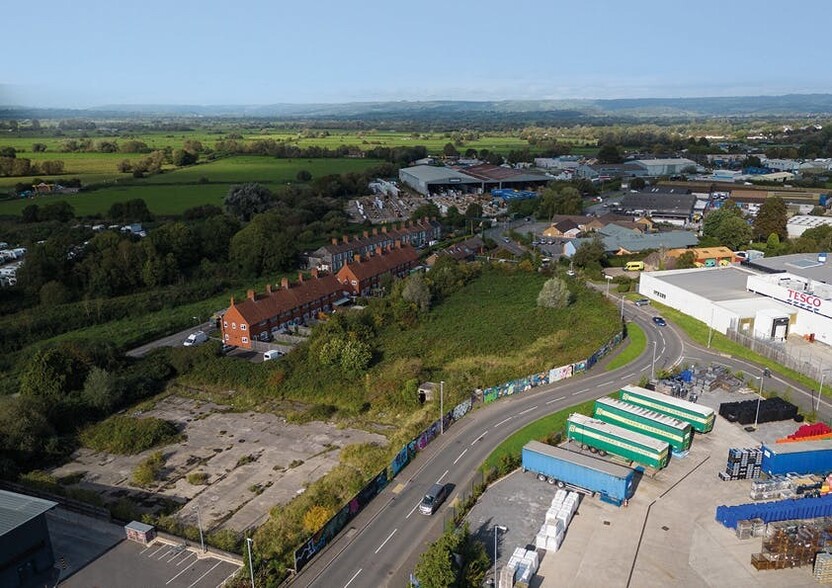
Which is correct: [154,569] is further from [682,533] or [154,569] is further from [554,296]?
[554,296]

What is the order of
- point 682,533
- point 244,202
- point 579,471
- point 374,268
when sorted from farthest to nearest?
point 244,202, point 374,268, point 579,471, point 682,533

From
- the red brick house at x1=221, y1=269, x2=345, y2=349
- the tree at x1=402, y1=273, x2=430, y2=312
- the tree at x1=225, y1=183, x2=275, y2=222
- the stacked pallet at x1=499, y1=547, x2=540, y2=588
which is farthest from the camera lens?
the tree at x1=225, y1=183, x2=275, y2=222

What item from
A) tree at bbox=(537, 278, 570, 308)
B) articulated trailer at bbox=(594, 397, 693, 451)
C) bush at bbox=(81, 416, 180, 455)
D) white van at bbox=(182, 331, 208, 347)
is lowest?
bush at bbox=(81, 416, 180, 455)

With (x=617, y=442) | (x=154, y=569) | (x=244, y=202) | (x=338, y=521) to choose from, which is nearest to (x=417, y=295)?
(x=617, y=442)

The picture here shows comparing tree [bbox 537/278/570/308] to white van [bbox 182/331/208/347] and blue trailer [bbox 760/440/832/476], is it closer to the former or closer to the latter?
blue trailer [bbox 760/440/832/476]

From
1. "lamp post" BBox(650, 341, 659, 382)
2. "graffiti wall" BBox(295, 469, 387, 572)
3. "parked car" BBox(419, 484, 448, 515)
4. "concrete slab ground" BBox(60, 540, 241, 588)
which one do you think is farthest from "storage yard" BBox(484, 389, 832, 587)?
"concrete slab ground" BBox(60, 540, 241, 588)
